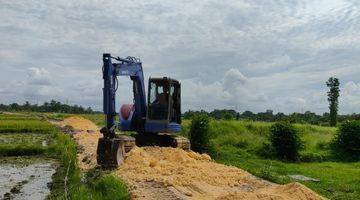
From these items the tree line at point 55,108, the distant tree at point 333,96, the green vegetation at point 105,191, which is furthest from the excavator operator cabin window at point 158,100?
the tree line at point 55,108

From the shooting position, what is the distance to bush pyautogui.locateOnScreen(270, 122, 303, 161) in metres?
29.6

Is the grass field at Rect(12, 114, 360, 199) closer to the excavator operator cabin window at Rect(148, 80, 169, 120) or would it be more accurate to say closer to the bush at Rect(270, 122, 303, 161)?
the bush at Rect(270, 122, 303, 161)

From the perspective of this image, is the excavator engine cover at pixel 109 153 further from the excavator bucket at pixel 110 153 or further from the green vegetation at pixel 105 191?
the green vegetation at pixel 105 191

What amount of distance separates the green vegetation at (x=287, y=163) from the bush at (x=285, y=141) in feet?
1.74

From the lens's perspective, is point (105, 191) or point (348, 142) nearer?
point (105, 191)

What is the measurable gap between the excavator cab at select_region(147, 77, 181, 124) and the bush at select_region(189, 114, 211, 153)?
5455mm

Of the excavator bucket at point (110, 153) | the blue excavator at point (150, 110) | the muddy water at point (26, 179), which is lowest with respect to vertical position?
the muddy water at point (26, 179)

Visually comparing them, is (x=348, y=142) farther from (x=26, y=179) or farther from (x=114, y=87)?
(x=26, y=179)

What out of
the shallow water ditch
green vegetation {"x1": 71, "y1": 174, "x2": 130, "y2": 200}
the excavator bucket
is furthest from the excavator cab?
green vegetation {"x1": 71, "y1": 174, "x2": 130, "y2": 200}

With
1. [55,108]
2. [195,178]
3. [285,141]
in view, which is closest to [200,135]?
[285,141]

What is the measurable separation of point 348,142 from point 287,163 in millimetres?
5973

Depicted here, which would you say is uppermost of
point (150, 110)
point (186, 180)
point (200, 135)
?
point (150, 110)

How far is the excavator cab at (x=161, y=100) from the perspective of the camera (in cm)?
2198

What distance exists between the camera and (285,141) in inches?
1176
